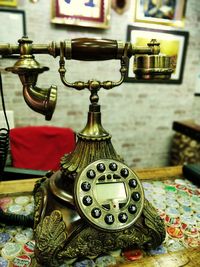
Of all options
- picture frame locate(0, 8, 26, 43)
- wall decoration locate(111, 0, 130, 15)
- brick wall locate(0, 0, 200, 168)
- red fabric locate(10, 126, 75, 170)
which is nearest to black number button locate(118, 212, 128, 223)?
red fabric locate(10, 126, 75, 170)

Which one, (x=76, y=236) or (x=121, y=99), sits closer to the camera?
(x=76, y=236)

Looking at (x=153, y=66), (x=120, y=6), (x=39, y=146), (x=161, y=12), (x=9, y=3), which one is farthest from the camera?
(x=161, y=12)

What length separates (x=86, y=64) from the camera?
223cm

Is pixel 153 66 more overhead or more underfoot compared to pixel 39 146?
more overhead

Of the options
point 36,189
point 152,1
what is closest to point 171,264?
point 36,189

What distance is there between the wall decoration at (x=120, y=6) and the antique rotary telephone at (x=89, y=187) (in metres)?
1.70

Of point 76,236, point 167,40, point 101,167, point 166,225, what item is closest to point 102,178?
point 101,167

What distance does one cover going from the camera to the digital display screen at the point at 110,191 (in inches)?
23.8

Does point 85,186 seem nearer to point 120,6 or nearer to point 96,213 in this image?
point 96,213

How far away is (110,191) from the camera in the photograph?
2.02 ft

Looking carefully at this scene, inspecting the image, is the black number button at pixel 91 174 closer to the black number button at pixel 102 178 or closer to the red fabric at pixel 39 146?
the black number button at pixel 102 178

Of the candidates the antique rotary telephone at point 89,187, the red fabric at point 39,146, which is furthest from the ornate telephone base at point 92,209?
the red fabric at point 39,146

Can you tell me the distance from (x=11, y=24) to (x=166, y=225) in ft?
6.01

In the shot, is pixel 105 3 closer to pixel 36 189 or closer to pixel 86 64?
pixel 86 64
